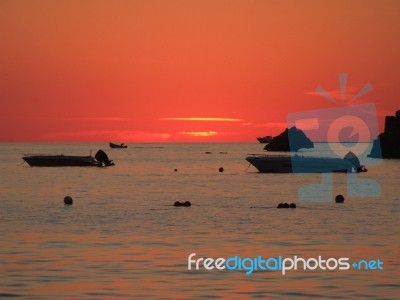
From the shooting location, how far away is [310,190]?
7731 centimetres

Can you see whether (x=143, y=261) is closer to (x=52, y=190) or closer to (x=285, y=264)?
(x=285, y=264)

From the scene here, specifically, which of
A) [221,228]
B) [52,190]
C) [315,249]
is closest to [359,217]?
[221,228]

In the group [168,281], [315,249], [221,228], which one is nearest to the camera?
[168,281]

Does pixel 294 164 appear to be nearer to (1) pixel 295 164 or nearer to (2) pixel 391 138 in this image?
(1) pixel 295 164

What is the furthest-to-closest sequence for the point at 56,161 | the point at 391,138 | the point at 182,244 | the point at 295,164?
the point at 391,138 < the point at 56,161 < the point at 295,164 < the point at 182,244

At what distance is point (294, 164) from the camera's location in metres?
107

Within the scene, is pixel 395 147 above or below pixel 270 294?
above

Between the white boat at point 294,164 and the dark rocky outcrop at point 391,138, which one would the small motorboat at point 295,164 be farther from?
the dark rocky outcrop at point 391,138

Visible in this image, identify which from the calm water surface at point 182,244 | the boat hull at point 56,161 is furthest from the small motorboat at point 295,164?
the calm water surface at point 182,244

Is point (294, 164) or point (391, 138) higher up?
point (391, 138)

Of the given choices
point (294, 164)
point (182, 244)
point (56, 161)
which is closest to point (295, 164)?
point (294, 164)

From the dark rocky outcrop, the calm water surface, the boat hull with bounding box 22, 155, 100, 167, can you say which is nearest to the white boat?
the boat hull with bounding box 22, 155, 100, 167

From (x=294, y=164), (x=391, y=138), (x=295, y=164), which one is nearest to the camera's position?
(x=294, y=164)

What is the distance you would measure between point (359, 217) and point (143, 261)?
72.5 ft
